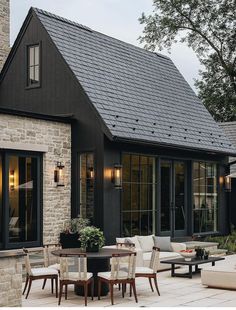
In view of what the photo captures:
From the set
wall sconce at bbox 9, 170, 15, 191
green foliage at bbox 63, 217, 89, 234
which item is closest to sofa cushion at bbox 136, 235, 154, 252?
green foliage at bbox 63, 217, 89, 234

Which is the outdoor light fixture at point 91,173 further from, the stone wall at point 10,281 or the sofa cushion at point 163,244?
the stone wall at point 10,281

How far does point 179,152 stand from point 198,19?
58.7 ft

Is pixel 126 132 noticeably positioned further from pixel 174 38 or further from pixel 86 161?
pixel 174 38

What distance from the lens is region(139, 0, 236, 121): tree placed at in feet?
111

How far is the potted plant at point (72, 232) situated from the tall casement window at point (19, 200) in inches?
24.4

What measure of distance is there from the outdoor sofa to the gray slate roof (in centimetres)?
250

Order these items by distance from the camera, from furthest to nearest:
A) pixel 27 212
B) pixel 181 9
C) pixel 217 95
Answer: pixel 217 95
pixel 181 9
pixel 27 212

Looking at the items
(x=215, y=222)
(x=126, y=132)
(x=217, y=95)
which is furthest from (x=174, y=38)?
(x=126, y=132)

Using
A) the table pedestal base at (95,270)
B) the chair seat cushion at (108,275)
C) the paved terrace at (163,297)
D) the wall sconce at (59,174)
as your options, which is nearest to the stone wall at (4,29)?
the wall sconce at (59,174)

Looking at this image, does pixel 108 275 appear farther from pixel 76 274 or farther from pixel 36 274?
pixel 36 274

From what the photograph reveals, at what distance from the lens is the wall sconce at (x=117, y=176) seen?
49.8ft

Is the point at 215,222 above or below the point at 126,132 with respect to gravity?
A: below

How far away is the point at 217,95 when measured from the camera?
119 ft

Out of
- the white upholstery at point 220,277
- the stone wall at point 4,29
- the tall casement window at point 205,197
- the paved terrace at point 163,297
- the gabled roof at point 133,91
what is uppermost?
the stone wall at point 4,29
